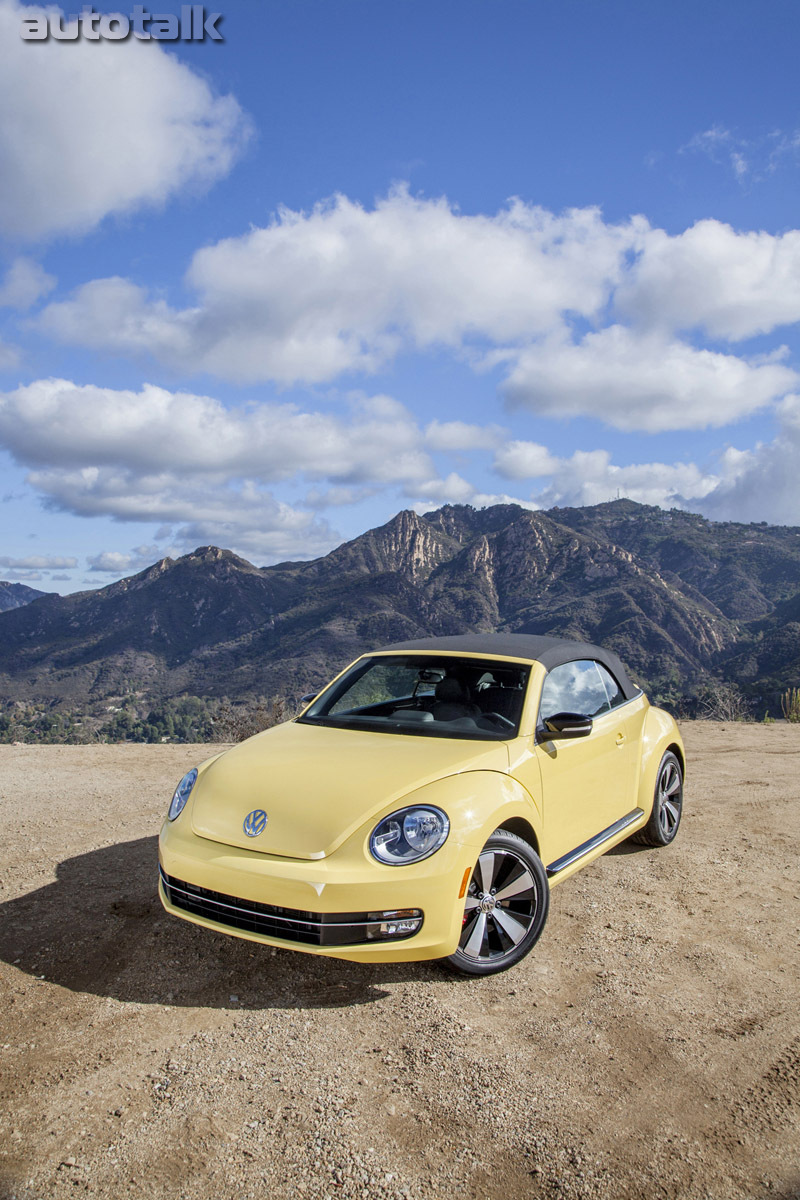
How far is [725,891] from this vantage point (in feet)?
14.6

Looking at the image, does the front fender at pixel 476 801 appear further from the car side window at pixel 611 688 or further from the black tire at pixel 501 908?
the car side window at pixel 611 688

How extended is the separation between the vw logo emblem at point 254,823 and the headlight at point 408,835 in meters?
0.51

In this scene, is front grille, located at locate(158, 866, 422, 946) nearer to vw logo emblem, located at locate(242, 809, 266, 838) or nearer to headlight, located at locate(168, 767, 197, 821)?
vw logo emblem, located at locate(242, 809, 266, 838)

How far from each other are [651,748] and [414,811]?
100.0 inches

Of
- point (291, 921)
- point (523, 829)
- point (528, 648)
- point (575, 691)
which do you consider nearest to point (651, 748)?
point (575, 691)

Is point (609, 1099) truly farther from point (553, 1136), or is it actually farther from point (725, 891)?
point (725, 891)

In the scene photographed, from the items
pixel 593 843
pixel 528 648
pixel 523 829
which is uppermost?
pixel 528 648

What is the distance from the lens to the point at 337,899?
9.29 ft

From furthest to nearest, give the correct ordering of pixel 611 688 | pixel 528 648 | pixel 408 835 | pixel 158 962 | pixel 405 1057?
pixel 611 688 → pixel 528 648 → pixel 158 962 → pixel 408 835 → pixel 405 1057

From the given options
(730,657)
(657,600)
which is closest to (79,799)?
(730,657)

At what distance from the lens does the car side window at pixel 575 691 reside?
4.08 meters

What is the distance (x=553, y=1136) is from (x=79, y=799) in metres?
5.75

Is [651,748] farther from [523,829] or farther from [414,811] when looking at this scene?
[414,811]

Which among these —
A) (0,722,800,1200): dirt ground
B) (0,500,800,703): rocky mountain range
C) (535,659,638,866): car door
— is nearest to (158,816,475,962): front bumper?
(0,722,800,1200): dirt ground
